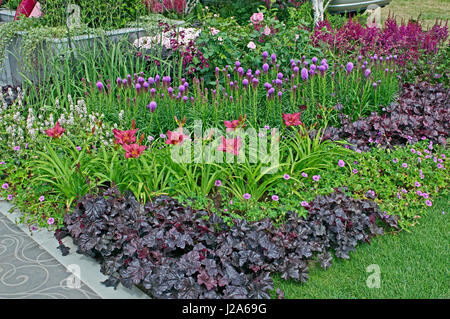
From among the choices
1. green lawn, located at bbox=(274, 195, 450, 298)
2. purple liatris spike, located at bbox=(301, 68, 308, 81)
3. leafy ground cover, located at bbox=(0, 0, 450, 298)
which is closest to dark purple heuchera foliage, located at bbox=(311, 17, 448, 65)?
leafy ground cover, located at bbox=(0, 0, 450, 298)

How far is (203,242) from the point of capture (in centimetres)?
315

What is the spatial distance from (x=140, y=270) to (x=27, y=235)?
3.55 feet

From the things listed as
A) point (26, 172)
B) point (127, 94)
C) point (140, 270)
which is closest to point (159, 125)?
point (127, 94)

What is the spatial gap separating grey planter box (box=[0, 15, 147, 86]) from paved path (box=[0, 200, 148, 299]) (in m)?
2.30

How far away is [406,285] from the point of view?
2.92m

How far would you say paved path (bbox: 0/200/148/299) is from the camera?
2840mm

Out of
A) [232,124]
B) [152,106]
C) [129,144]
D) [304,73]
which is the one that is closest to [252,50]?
[304,73]

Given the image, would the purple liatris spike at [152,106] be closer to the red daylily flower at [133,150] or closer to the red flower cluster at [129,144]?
the red flower cluster at [129,144]

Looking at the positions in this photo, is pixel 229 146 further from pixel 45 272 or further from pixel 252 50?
pixel 252 50

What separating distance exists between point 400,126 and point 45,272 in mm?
3394

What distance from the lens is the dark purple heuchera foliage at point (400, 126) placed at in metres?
4.38

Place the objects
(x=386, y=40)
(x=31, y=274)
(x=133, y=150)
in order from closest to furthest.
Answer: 1. (x=31, y=274)
2. (x=133, y=150)
3. (x=386, y=40)

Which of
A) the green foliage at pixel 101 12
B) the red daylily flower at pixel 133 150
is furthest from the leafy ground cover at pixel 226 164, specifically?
the green foliage at pixel 101 12

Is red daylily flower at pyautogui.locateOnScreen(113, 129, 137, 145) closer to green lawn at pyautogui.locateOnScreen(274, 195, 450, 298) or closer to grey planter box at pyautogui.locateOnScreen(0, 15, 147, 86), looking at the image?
green lawn at pyautogui.locateOnScreen(274, 195, 450, 298)
